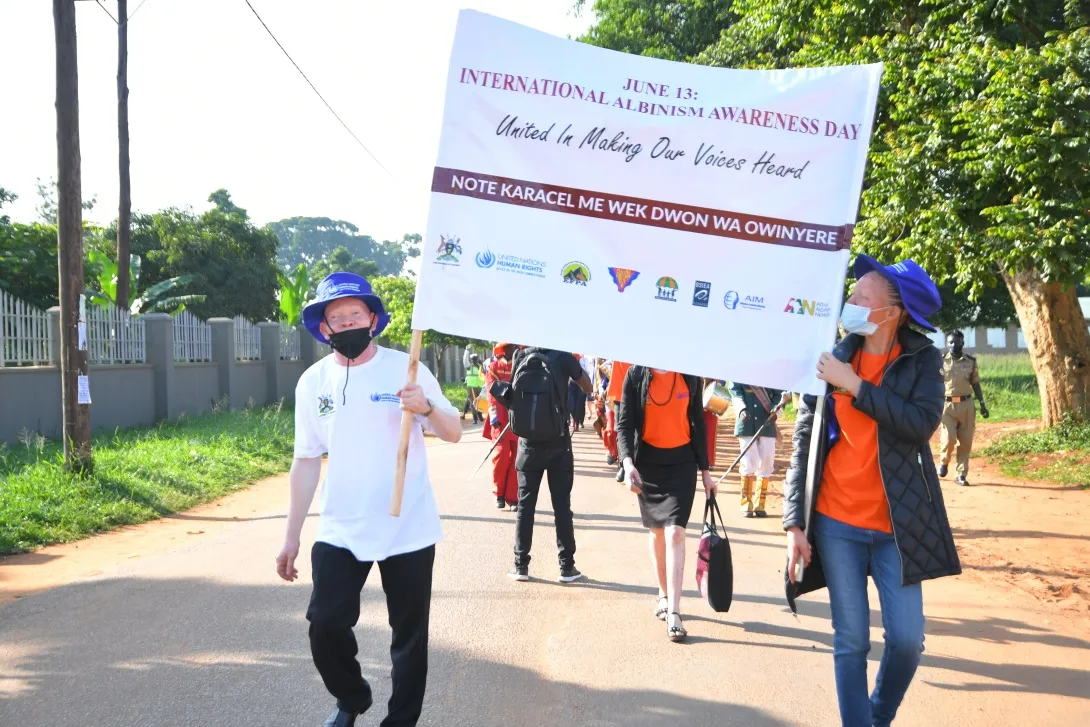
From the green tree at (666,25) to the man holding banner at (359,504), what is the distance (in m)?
22.7

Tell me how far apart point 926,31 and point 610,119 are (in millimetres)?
11031

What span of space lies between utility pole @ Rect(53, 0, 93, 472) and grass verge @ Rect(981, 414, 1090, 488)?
11952 millimetres

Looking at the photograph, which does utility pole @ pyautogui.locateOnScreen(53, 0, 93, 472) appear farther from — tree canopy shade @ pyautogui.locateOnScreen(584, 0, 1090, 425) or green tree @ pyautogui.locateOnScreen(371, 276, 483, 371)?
green tree @ pyautogui.locateOnScreen(371, 276, 483, 371)

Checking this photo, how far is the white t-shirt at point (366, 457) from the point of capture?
3.74 m

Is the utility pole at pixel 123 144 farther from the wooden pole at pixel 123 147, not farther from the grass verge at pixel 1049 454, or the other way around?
the grass verge at pixel 1049 454

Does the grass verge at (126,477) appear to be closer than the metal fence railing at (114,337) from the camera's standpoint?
Yes

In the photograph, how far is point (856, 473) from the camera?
3.74 m

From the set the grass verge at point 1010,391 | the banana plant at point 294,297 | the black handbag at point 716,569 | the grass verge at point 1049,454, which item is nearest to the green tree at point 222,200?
the banana plant at point 294,297

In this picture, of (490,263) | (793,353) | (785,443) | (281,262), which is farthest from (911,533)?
(281,262)

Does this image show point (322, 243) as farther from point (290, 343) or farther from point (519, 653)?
point (519, 653)

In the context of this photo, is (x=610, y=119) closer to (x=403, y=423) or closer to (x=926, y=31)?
(x=403, y=423)

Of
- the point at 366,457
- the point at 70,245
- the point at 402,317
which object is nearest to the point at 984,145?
the point at 366,457

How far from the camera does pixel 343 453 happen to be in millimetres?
3781

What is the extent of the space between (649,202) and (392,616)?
1900mm
